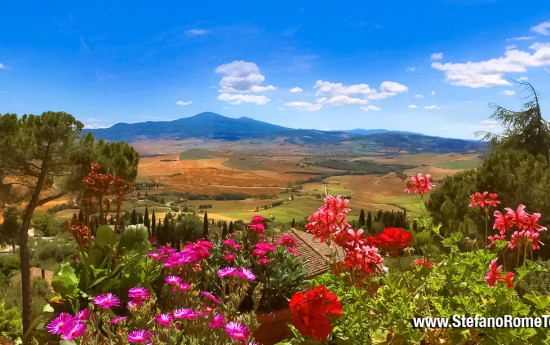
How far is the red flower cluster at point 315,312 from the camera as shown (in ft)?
7.44

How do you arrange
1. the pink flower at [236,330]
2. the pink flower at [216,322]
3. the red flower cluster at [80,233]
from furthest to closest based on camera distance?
the red flower cluster at [80,233] < the pink flower at [216,322] < the pink flower at [236,330]

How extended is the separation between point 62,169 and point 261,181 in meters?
150

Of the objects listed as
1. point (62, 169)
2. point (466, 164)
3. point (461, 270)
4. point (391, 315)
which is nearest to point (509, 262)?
point (461, 270)

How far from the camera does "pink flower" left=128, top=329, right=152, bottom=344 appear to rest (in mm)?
1889

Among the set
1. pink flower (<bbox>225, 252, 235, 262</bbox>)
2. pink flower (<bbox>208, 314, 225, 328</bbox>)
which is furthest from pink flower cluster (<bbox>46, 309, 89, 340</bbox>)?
pink flower (<bbox>225, 252, 235, 262</bbox>)

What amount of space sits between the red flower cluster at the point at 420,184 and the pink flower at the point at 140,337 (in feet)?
8.30

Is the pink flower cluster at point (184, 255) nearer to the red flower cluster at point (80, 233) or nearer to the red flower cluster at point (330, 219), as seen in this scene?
the red flower cluster at point (80, 233)

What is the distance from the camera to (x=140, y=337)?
6.24 feet

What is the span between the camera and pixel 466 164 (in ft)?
637

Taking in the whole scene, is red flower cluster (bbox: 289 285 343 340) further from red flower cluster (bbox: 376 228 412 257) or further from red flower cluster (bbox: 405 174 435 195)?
red flower cluster (bbox: 405 174 435 195)

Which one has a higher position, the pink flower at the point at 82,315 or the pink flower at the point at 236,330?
the pink flower at the point at 236,330

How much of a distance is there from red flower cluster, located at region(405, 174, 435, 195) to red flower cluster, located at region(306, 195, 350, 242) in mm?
908

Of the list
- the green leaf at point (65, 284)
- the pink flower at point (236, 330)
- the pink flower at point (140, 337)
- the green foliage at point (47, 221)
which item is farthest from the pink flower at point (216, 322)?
the green foliage at point (47, 221)

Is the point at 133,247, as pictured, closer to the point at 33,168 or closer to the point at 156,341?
the point at 156,341
